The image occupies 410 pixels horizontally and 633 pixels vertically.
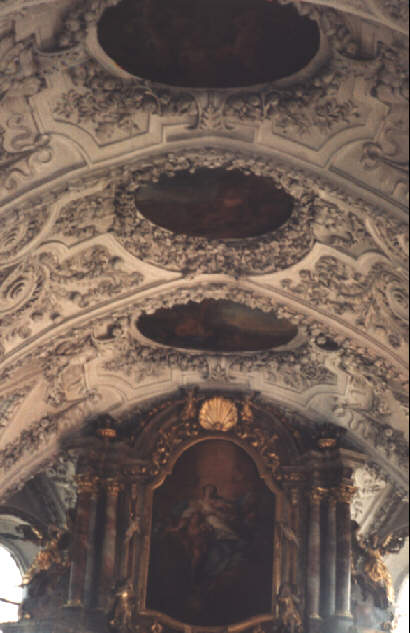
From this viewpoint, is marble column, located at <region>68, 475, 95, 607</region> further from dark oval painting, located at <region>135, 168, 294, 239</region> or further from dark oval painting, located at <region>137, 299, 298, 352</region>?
dark oval painting, located at <region>135, 168, 294, 239</region>

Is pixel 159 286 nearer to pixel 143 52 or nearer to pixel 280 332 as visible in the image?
pixel 280 332

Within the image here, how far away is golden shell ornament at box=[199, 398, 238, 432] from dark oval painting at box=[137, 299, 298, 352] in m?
1.21

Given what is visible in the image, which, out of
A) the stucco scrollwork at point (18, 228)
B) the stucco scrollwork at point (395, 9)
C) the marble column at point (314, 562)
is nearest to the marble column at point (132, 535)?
the marble column at point (314, 562)

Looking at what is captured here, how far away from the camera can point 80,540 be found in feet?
62.3

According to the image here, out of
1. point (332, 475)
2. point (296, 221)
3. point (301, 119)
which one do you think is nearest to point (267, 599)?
point (332, 475)

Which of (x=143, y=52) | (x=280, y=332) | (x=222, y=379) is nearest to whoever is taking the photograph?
(x=143, y=52)

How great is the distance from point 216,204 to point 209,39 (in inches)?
126

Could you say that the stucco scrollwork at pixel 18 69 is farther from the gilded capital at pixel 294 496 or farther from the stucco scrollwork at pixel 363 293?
the gilded capital at pixel 294 496

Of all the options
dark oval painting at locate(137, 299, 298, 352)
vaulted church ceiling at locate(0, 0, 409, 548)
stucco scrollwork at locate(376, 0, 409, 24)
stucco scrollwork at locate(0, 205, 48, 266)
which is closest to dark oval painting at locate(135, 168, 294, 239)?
vaulted church ceiling at locate(0, 0, 409, 548)

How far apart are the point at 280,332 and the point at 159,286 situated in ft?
8.65

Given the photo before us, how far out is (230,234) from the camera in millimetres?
16078

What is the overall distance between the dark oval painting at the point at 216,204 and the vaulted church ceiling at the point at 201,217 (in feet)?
0.10

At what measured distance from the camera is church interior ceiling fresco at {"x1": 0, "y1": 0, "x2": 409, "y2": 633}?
12422 mm

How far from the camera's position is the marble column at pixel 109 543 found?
729 inches
